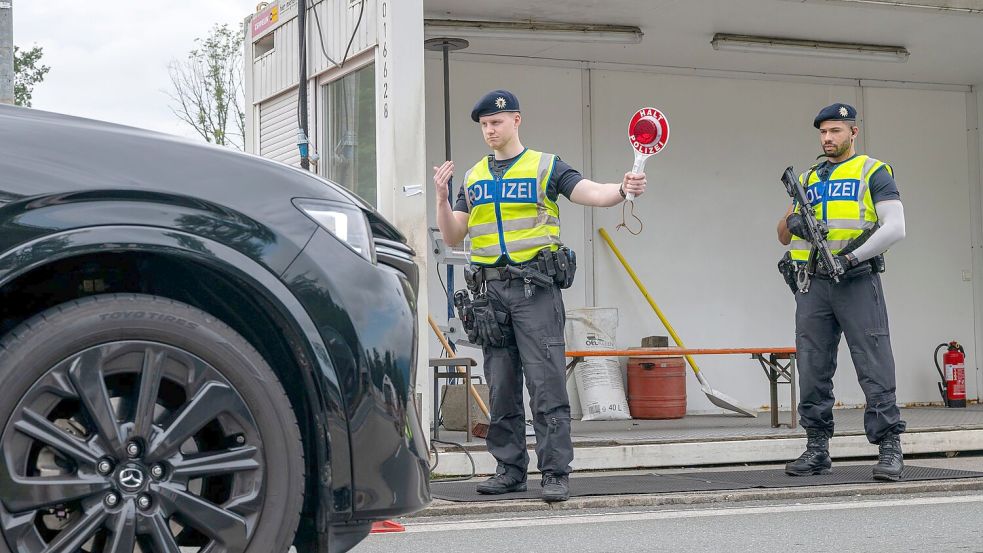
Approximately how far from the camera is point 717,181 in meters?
11.4

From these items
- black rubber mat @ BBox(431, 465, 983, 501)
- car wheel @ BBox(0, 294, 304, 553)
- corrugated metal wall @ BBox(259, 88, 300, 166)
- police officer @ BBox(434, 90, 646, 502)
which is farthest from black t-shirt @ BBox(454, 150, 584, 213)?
car wheel @ BBox(0, 294, 304, 553)

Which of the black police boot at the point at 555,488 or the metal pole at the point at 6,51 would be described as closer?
the black police boot at the point at 555,488

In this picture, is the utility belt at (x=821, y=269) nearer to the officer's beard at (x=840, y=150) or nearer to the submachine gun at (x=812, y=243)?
the submachine gun at (x=812, y=243)

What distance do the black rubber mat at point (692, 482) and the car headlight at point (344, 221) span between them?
131 inches

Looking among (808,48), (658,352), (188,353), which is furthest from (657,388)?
(188,353)

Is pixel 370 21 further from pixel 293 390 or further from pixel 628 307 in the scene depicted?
pixel 293 390

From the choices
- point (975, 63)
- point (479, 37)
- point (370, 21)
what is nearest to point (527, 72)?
point (479, 37)

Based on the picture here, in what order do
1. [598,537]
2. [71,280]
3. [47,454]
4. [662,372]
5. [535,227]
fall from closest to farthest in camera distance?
[47,454], [71,280], [598,537], [535,227], [662,372]

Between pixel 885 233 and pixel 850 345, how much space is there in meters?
0.71

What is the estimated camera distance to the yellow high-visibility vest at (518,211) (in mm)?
6035

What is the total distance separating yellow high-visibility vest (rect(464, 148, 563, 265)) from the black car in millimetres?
3134

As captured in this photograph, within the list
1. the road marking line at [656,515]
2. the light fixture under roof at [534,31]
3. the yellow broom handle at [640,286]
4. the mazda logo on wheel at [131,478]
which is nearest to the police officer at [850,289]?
the road marking line at [656,515]

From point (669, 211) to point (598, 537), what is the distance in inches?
258

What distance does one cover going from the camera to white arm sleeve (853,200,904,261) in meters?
6.68
